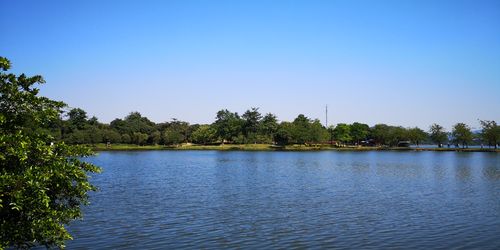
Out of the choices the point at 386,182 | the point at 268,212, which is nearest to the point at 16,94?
the point at 268,212

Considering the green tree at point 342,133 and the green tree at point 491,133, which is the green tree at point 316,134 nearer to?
the green tree at point 342,133

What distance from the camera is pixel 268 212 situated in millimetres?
31297

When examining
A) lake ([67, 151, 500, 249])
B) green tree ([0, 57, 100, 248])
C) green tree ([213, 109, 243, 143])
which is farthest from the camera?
green tree ([213, 109, 243, 143])

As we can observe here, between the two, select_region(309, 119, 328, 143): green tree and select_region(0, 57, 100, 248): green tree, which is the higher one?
select_region(309, 119, 328, 143): green tree

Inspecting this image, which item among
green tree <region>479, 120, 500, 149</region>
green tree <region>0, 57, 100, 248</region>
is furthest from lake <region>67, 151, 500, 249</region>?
→ green tree <region>479, 120, 500, 149</region>

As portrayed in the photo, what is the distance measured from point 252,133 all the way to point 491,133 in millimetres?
86861

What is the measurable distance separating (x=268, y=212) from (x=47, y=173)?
20907 millimetres

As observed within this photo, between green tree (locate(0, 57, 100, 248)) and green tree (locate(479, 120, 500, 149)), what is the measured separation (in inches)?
6344

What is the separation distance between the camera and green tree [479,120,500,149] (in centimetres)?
14788

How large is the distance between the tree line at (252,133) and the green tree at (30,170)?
505ft

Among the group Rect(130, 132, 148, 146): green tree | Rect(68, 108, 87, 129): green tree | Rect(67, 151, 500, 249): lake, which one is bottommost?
Rect(67, 151, 500, 249): lake

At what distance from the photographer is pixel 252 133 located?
172875mm

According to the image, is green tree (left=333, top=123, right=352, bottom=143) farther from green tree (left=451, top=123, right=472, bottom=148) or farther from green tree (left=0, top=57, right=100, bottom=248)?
green tree (left=0, top=57, right=100, bottom=248)

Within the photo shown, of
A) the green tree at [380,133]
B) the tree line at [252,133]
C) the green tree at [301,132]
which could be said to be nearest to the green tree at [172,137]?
the tree line at [252,133]
